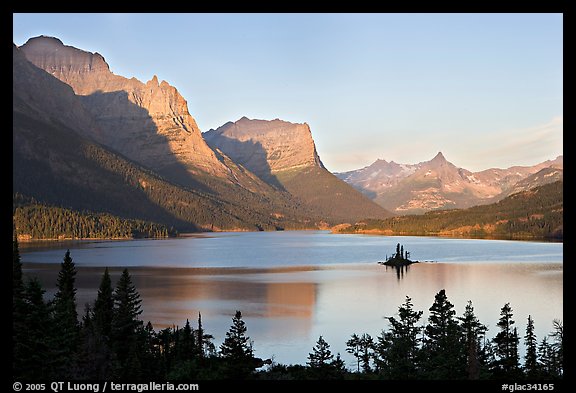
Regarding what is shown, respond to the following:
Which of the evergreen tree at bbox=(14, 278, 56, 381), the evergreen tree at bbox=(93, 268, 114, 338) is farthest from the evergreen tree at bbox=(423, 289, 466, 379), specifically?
the evergreen tree at bbox=(93, 268, 114, 338)

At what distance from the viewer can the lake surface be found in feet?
209

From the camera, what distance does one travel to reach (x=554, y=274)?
11275 cm

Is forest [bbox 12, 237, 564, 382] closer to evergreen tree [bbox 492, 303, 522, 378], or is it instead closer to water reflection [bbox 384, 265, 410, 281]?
evergreen tree [bbox 492, 303, 522, 378]

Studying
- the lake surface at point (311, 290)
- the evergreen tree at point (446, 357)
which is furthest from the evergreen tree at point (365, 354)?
the evergreen tree at point (446, 357)

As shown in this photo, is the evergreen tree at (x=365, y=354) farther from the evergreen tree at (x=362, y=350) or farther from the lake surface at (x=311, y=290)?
the lake surface at (x=311, y=290)

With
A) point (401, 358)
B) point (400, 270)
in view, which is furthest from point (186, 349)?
point (400, 270)

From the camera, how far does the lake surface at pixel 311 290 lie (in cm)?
6356

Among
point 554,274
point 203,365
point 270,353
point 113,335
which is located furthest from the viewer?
point 554,274

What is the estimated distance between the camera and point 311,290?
96500 mm

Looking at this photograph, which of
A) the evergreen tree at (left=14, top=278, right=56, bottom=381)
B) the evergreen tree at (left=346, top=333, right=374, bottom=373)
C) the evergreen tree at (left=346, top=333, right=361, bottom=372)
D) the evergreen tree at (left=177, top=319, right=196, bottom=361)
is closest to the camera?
the evergreen tree at (left=14, top=278, right=56, bottom=381)
